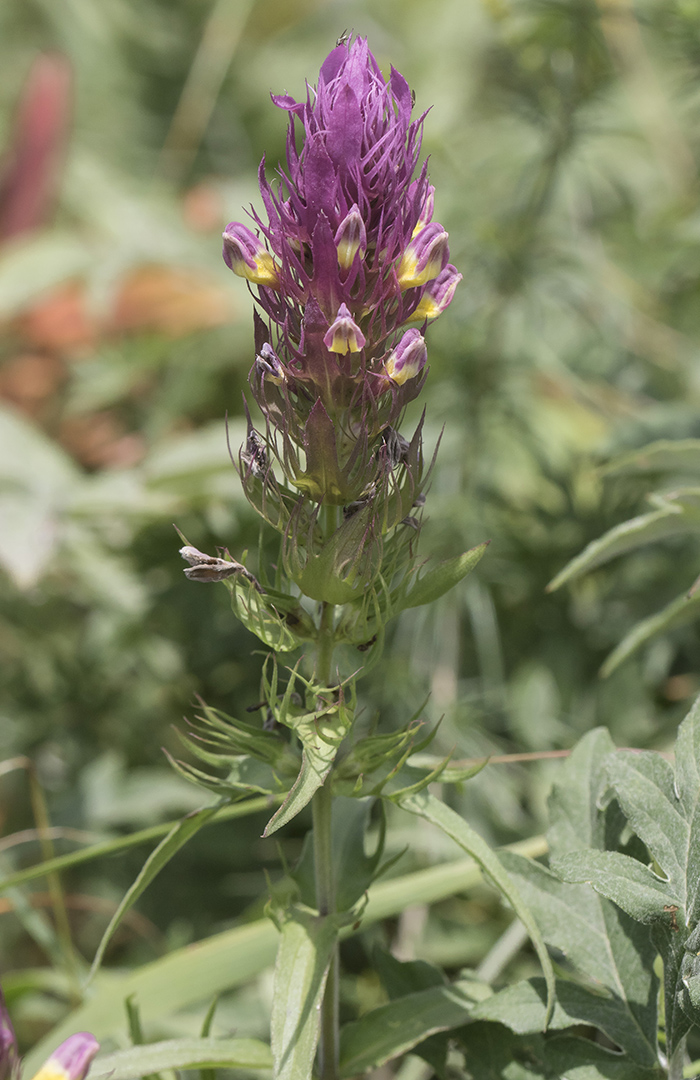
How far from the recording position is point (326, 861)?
800mm

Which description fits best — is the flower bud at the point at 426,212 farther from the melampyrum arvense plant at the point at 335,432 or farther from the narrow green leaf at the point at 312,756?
the narrow green leaf at the point at 312,756

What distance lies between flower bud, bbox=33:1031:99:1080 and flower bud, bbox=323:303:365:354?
0.54 meters

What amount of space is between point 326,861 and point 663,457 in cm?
71

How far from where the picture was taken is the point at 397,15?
12.4ft

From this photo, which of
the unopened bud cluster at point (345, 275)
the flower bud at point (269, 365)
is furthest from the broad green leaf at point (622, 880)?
the flower bud at point (269, 365)

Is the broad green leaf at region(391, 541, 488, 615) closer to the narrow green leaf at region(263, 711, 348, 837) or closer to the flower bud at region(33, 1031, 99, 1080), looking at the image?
the narrow green leaf at region(263, 711, 348, 837)

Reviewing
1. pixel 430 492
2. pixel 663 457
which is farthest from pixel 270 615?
pixel 430 492

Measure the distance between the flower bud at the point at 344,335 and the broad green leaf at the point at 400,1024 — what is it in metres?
0.60

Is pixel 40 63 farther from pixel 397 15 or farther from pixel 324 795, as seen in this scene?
pixel 324 795

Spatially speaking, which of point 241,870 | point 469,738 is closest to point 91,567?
point 241,870

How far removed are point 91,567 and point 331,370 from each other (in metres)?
1.19

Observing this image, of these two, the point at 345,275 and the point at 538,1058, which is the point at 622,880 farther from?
the point at 345,275

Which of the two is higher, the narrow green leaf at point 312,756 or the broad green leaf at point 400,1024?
the narrow green leaf at point 312,756

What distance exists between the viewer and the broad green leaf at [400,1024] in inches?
33.0
